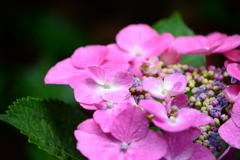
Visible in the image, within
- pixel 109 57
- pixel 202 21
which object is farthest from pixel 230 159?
pixel 202 21

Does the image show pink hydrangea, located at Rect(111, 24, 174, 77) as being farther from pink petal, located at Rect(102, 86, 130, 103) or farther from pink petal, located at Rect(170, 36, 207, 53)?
pink petal, located at Rect(102, 86, 130, 103)

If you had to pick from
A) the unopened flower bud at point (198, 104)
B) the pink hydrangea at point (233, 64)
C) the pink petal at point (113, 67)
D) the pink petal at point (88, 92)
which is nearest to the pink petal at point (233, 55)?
the pink hydrangea at point (233, 64)

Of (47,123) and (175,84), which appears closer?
(175,84)

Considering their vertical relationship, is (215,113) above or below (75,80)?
below

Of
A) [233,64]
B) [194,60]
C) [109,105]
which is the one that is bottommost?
[194,60]

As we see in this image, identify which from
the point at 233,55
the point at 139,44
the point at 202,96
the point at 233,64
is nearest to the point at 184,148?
the point at 202,96

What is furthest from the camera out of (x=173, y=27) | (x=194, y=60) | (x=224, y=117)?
(x=173, y=27)

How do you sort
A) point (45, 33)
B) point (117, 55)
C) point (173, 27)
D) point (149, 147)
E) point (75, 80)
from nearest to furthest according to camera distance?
point (149, 147), point (75, 80), point (117, 55), point (173, 27), point (45, 33)

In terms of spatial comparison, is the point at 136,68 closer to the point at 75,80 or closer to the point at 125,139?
the point at 75,80
